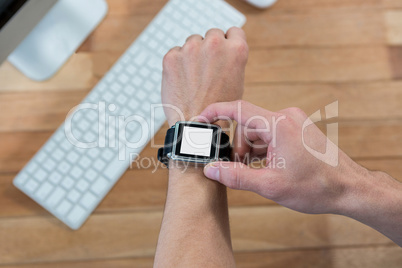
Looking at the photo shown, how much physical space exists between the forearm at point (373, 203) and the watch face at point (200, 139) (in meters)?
0.28

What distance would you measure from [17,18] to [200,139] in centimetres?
42

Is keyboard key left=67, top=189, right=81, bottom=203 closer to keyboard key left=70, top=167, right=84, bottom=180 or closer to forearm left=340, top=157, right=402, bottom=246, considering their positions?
keyboard key left=70, top=167, right=84, bottom=180

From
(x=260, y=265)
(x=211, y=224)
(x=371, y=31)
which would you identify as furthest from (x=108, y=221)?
(x=371, y=31)

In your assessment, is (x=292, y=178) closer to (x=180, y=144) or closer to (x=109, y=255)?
A: (x=180, y=144)

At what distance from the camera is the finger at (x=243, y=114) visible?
2.25ft

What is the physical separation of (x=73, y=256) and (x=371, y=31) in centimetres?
93

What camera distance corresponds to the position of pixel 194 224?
712 millimetres

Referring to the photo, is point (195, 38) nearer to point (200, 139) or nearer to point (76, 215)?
point (200, 139)

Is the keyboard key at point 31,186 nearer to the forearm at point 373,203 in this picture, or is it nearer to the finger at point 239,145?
the finger at point 239,145

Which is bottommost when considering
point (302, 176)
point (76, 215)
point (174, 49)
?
point (76, 215)

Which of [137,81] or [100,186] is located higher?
[137,81]

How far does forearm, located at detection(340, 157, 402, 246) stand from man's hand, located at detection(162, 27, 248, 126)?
328mm

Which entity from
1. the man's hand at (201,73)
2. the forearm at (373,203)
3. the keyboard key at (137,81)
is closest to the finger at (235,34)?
the man's hand at (201,73)

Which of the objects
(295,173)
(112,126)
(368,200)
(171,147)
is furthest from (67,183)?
(368,200)
